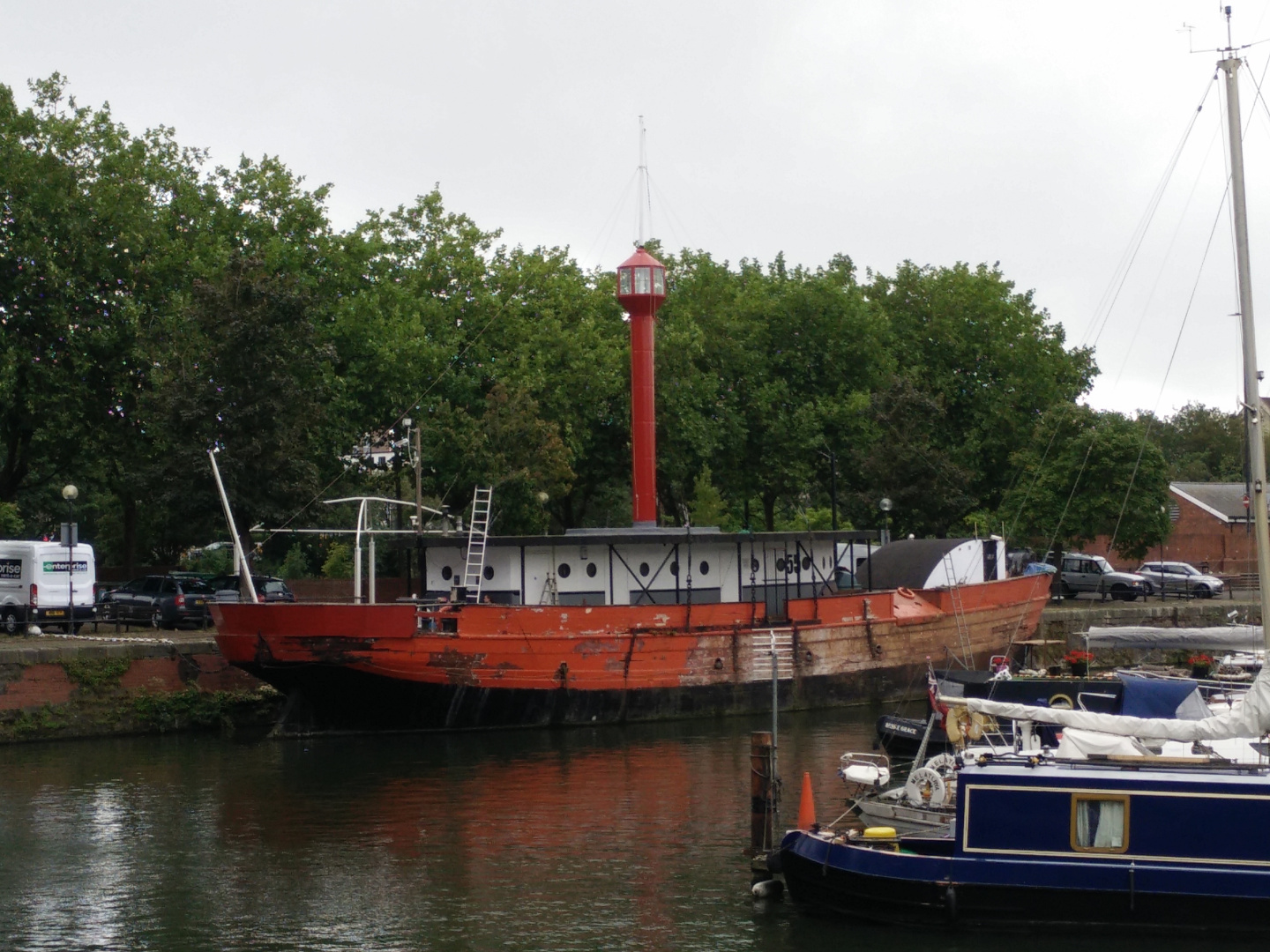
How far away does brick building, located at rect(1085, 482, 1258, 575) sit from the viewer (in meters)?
61.9

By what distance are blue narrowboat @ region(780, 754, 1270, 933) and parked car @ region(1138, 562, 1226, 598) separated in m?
33.6

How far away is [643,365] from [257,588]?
12494mm

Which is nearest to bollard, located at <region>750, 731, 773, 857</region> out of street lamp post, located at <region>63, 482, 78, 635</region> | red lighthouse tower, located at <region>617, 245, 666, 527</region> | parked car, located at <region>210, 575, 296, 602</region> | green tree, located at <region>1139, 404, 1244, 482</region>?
red lighthouse tower, located at <region>617, 245, 666, 527</region>

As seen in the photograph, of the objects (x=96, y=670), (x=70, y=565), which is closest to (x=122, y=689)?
(x=96, y=670)

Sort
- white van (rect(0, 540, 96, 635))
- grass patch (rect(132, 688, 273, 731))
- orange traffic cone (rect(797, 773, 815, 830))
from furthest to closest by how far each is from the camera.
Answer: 1. white van (rect(0, 540, 96, 635))
2. grass patch (rect(132, 688, 273, 731))
3. orange traffic cone (rect(797, 773, 815, 830))

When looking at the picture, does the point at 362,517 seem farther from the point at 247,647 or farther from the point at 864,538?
the point at 864,538

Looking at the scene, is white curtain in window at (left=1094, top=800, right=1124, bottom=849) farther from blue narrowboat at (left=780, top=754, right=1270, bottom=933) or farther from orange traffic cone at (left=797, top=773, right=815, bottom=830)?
orange traffic cone at (left=797, top=773, right=815, bottom=830)

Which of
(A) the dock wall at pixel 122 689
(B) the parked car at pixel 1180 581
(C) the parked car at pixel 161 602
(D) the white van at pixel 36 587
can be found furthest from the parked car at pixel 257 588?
(B) the parked car at pixel 1180 581

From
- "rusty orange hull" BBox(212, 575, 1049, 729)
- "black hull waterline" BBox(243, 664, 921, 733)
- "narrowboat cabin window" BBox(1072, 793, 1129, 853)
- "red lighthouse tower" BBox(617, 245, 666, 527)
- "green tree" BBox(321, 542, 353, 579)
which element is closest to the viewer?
"narrowboat cabin window" BBox(1072, 793, 1129, 853)

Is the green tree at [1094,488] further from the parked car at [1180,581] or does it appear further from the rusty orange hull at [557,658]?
the rusty orange hull at [557,658]

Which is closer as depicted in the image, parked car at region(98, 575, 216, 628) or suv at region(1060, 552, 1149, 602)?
parked car at region(98, 575, 216, 628)

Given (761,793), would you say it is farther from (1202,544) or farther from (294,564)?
(1202,544)

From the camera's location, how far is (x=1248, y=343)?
18109mm

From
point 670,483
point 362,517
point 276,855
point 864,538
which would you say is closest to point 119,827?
point 276,855
